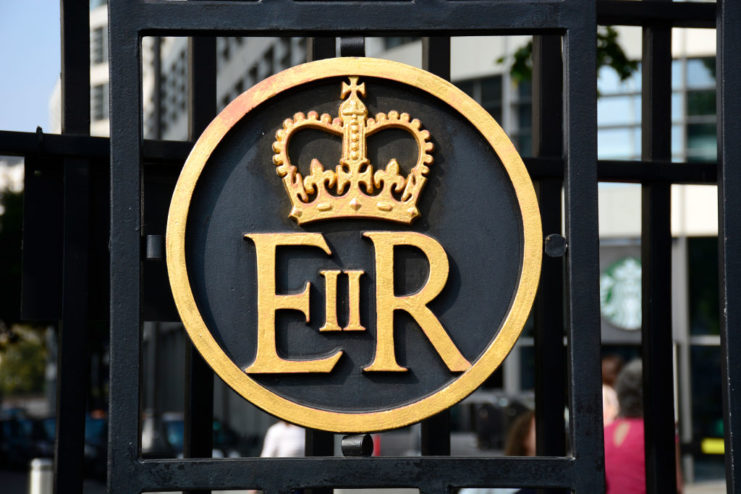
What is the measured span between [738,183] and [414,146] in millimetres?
872

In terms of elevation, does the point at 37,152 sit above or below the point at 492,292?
above

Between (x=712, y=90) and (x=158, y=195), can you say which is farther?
(x=712, y=90)

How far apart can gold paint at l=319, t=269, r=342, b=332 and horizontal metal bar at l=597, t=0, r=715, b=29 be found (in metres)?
1.37

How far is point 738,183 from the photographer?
2.76 metres

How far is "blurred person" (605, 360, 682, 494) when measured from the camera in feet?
15.8

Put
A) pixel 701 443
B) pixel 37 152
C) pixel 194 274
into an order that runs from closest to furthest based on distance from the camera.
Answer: pixel 194 274, pixel 37 152, pixel 701 443

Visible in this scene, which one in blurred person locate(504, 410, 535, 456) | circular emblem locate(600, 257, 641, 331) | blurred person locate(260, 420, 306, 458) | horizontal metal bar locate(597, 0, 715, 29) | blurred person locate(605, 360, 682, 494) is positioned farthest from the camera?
blurred person locate(260, 420, 306, 458)

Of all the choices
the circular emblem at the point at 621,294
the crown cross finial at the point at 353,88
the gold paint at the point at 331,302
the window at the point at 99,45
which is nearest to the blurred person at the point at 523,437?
the circular emblem at the point at 621,294

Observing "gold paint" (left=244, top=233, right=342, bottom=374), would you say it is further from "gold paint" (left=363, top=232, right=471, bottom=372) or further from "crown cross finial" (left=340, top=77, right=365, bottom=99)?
"crown cross finial" (left=340, top=77, right=365, bottom=99)

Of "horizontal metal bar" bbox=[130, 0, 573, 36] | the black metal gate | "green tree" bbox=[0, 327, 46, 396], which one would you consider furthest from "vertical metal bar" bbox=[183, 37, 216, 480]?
"green tree" bbox=[0, 327, 46, 396]

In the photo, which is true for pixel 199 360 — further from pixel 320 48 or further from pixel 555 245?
pixel 555 245

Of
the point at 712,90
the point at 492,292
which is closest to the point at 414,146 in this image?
the point at 492,292

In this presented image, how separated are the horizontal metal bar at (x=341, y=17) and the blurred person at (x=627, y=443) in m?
2.42

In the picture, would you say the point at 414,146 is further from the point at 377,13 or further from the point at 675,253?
the point at 675,253
